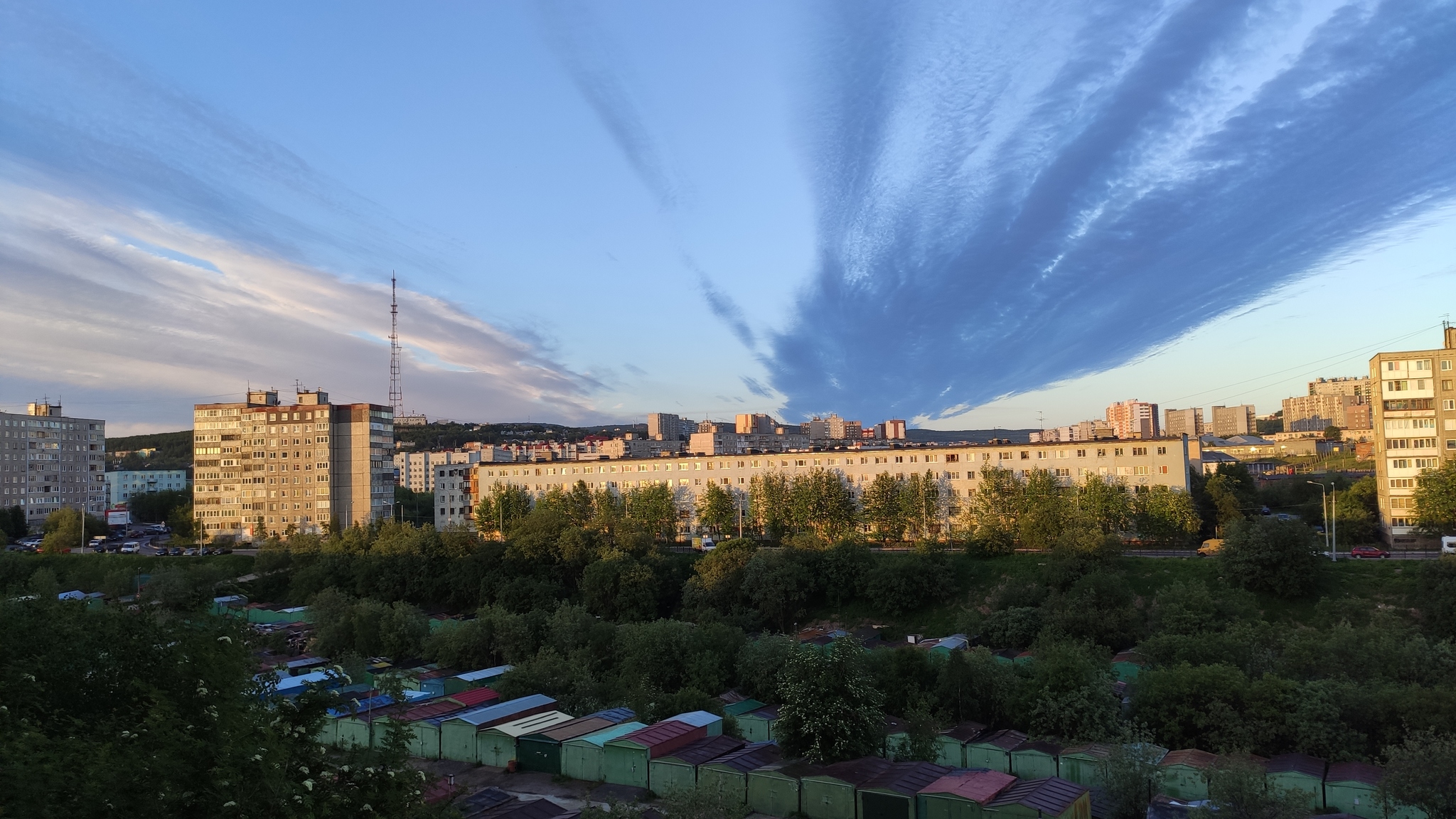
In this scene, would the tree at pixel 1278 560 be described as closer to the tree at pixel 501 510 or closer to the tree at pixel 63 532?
the tree at pixel 501 510

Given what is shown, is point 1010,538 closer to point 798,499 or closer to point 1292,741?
point 798,499

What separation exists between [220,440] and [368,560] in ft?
114

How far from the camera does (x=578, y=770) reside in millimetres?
22703

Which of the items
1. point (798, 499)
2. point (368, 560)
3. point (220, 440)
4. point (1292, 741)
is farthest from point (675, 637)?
point (220, 440)

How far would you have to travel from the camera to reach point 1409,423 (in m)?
48.9

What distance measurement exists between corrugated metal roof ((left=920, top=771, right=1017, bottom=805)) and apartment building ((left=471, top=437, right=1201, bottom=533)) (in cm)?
4070

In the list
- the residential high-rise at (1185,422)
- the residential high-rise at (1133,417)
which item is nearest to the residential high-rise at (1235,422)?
the residential high-rise at (1185,422)

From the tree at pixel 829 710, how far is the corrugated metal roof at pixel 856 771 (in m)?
0.43

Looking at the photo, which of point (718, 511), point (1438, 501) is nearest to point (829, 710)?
point (718, 511)

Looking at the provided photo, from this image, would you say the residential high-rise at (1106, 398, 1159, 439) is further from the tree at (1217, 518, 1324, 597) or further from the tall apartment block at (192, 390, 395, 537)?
the tall apartment block at (192, 390, 395, 537)

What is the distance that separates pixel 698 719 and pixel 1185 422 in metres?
165

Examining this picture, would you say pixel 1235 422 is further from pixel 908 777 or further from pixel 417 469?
pixel 908 777

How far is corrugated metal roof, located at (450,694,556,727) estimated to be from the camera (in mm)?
25297

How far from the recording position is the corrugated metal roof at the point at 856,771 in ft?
64.6
